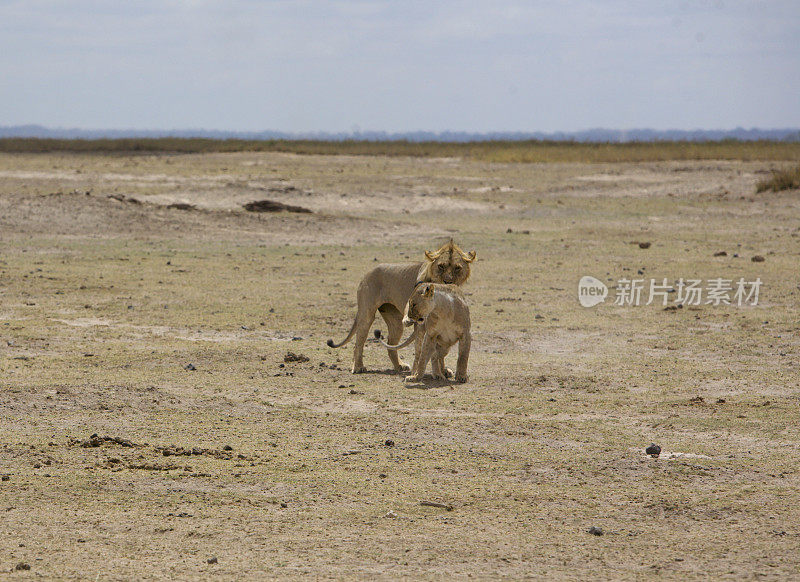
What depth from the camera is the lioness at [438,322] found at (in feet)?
32.2

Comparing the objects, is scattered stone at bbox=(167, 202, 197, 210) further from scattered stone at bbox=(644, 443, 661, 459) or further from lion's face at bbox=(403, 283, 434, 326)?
scattered stone at bbox=(644, 443, 661, 459)

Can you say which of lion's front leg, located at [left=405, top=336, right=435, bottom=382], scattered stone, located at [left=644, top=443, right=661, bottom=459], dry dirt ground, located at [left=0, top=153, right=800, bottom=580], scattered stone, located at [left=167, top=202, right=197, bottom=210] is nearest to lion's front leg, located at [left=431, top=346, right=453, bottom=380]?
lion's front leg, located at [left=405, top=336, right=435, bottom=382]

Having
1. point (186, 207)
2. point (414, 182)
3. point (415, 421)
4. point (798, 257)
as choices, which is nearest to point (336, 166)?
point (414, 182)

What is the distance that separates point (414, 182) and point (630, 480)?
29.3 metres

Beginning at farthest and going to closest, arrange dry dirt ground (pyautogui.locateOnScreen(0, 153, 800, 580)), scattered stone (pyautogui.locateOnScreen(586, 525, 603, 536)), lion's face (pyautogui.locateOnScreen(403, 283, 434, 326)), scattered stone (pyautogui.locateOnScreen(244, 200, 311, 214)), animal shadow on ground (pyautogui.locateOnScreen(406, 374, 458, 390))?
scattered stone (pyautogui.locateOnScreen(244, 200, 311, 214))
animal shadow on ground (pyautogui.locateOnScreen(406, 374, 458, 390))
lion's face (pyautogui.locateOnScreen(403, 283, 434, 326))
scattered stone (pyautogui.locateOnScreen(586, 525, 603, 536))
dry dirt ground (pyautogui.locateOnScreen(0, 153, 800, 580))

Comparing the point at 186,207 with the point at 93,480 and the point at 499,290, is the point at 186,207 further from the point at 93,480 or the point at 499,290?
the point at 93,480

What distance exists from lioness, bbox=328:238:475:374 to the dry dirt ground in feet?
1.50

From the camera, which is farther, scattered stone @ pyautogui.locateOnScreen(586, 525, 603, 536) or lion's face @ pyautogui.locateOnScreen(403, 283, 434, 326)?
lion's face @ pyautogui.locateOnScreen(403, 283, 434, 326)

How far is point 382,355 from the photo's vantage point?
12.1 meters

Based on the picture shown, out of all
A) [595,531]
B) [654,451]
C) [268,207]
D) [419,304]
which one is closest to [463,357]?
[419,304]

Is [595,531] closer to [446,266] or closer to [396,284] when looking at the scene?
[446,266]

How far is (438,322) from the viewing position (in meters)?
10.1

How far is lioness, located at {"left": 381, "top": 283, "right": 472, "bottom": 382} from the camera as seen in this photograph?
9.81m

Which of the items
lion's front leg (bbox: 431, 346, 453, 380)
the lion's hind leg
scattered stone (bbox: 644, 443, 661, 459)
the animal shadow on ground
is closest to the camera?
scattered stone (bbox: 644, 443, 661, 459)
